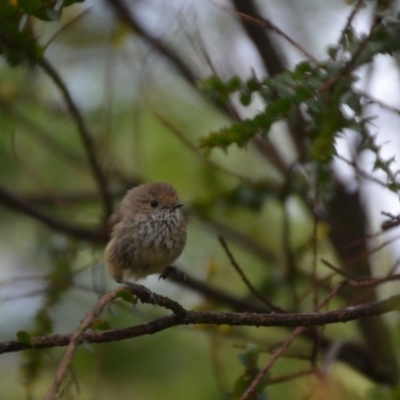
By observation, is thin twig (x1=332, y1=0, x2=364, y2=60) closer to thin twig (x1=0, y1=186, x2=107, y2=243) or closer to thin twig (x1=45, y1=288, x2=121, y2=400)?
thin twig (x1=45, y1=288, x2=121, y2=400)

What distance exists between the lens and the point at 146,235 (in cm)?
425

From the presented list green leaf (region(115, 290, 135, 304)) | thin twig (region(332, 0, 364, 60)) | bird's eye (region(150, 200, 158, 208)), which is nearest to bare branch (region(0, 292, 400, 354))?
green leaf (region(115, 290, 135, 304))

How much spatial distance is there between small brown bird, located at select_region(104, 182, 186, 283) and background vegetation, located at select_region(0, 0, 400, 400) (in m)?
0.22

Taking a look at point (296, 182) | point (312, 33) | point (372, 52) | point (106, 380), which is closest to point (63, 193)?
point (106, 380)

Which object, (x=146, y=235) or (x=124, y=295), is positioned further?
(x=146, y=235)

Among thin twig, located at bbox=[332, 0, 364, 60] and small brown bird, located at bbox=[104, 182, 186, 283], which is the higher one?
small brown bird, located at bbox=[104, 182, 186, 283]

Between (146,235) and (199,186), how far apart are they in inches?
74.3

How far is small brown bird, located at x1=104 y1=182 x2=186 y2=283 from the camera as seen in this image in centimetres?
417

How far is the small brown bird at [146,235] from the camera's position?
4.17 meters

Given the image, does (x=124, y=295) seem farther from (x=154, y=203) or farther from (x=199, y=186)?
(x=199, y=186)

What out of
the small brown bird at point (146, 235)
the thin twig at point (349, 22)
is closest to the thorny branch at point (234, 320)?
the thin twig at point (349, 22)

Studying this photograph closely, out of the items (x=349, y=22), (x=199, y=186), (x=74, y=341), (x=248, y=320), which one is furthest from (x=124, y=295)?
(x=199, y=186)

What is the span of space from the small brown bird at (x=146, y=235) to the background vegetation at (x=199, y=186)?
0.22m

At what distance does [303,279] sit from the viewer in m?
5.23
